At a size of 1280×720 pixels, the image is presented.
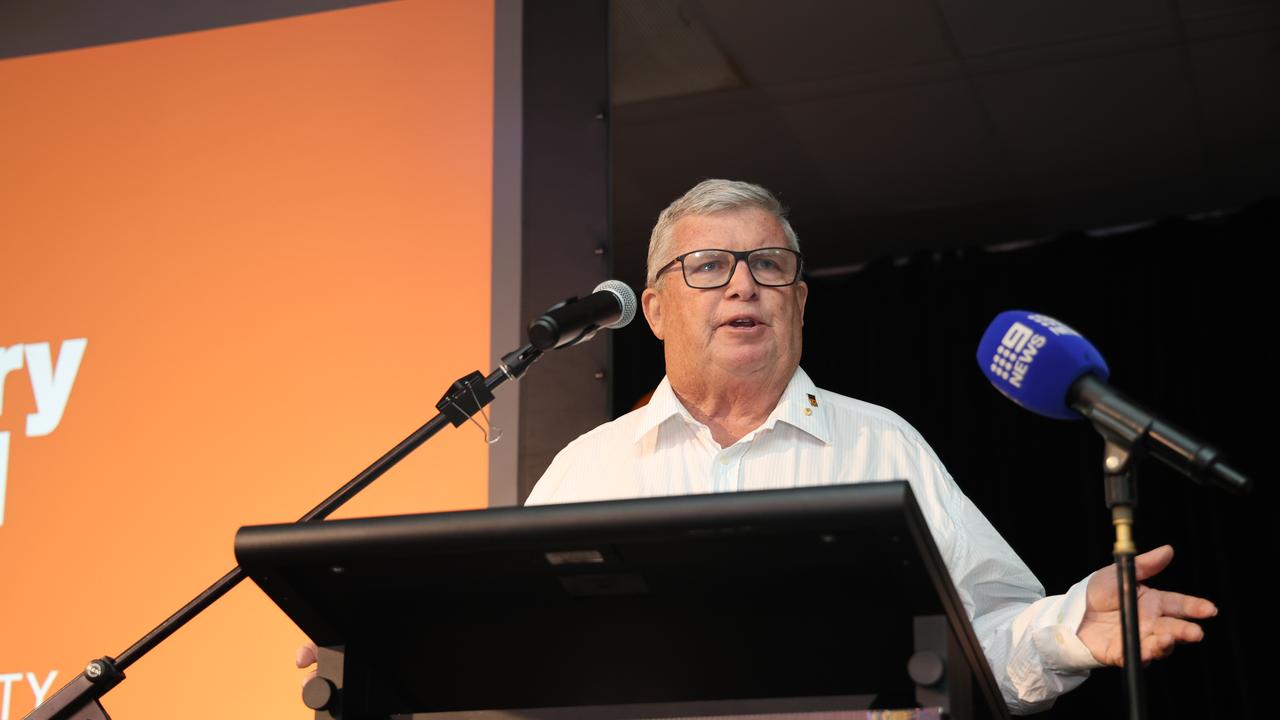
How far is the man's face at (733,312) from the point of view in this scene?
2.07 m

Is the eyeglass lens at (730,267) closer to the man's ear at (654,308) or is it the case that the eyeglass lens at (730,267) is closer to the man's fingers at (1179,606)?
the man's ear at (654,308)

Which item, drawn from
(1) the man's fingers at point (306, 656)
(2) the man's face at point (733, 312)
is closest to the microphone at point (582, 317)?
(2) the man's face at point (733, 312)

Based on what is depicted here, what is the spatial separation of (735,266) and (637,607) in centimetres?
99

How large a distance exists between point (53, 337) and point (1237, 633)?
4073mm

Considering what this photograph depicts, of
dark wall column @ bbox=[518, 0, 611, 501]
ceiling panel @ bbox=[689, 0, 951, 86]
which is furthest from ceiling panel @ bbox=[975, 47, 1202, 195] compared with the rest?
dark wall column @ bbox=[518, 0, 611, 501]

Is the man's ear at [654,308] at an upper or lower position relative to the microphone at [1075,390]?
upper

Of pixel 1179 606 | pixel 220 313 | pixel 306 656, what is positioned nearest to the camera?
pixel 1179 606

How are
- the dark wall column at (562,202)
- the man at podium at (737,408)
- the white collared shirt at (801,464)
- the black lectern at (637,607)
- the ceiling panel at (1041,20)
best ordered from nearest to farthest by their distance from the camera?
the black lectern at (637,607) < the white collared shirt at (801,464) < the man at podium at (737,408) < the dark wall column at (562,202) < the ceiling panel at (1041,20)

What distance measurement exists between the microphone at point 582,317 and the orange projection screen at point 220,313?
3.06ft

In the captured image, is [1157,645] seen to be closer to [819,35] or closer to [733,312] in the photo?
[733,312]

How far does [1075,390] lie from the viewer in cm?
122

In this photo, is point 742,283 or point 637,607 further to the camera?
point 742,283

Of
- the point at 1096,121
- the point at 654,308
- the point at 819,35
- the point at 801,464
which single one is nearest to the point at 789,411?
the point at 801,464

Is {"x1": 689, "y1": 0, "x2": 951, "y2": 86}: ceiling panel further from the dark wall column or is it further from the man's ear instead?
the man's ear
